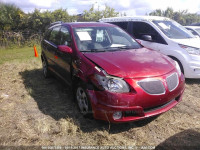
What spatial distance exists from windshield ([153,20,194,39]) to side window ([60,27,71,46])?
2.94 meters

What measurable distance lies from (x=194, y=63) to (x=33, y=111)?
3959mm

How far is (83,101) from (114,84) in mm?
845

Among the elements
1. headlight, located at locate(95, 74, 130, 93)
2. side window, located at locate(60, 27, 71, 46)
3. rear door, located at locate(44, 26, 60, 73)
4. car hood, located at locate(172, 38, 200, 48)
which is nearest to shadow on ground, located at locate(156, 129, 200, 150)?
headlight, located at locate(95, 74, 130, 93)

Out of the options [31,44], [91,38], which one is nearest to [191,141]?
[91,38]

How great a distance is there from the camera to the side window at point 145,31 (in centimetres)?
548

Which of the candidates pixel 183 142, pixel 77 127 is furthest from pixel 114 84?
pixel 183 142

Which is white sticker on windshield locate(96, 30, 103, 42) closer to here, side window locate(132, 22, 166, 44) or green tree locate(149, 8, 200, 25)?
side window locate(132, 22, 166, 44)

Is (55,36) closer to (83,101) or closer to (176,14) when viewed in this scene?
(83,101)

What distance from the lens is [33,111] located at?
145 inches

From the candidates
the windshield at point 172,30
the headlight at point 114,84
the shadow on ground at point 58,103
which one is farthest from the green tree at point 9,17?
the headlight at point 114,84

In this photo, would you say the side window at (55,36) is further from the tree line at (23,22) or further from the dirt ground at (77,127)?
the tree line at (23,22)

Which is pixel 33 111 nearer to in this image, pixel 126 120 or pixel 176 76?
pixel 126 120

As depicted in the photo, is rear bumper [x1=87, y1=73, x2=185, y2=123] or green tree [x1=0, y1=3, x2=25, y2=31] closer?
rear bumper [x1=87, y1=73, x2=185, y2=123]

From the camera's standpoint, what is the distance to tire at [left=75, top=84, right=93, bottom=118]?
3014mm
